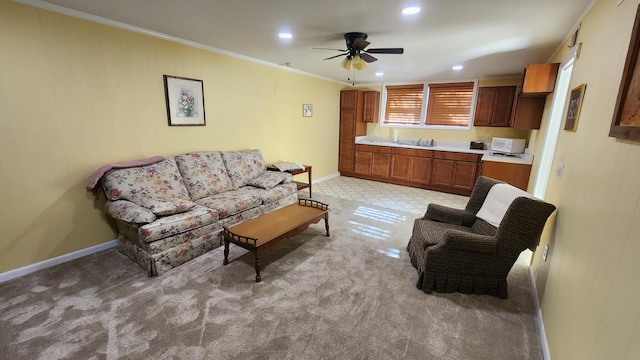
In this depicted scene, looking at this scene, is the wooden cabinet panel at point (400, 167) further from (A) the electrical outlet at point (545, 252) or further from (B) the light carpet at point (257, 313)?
(A) the electrical outlet at point (545, 252)

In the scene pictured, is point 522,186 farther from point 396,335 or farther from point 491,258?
point 396,335

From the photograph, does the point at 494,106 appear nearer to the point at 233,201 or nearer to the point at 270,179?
the point at 270,179

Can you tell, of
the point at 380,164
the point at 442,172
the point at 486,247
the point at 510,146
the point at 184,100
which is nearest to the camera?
the point at 486,247

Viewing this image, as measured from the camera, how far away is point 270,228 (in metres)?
2.71

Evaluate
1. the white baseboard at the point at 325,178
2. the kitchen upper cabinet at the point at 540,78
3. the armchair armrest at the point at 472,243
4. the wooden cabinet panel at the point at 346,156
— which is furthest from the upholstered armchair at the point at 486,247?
the wooden cabinet panel at the point at 346,156

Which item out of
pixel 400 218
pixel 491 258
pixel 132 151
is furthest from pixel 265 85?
pixel 491 258

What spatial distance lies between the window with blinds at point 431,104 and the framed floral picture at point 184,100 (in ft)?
14.3

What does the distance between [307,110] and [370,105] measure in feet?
5.62

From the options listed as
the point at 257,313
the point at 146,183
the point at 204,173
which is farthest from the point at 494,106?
the point at 146,183

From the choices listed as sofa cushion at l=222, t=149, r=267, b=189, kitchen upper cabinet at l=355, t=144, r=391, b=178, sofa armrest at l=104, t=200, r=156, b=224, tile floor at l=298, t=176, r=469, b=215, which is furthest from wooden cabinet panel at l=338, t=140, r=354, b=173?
sofa armrest at l=104, t=200, r=156, b=224

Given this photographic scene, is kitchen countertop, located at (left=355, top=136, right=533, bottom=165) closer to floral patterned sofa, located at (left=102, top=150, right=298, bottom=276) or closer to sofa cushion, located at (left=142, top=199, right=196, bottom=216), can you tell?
floral patterned sofa, located at (left=102, top=150, right=298, bottom=276)

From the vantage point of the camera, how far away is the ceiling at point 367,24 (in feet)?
7.13

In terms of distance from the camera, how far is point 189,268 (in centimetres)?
258

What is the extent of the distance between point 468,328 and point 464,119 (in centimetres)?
480
